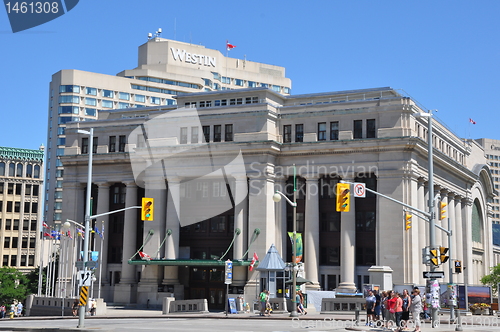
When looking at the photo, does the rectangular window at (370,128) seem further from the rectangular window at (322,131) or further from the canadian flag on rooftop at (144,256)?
the canadian flag on rooftop at (144,256)

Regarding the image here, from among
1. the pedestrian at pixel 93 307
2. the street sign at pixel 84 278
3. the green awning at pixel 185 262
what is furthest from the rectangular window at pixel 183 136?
the street sign at pixel 84 278

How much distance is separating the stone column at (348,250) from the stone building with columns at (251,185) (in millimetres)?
111

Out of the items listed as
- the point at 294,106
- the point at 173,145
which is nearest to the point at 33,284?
the point at 173,145

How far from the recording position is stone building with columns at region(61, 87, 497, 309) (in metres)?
69.1

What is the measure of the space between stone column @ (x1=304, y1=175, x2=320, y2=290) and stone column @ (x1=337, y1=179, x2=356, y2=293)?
Result: 106 inches

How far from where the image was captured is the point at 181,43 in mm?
154000

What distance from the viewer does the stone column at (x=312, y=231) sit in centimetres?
7044

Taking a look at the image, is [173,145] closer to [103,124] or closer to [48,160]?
[103,124]

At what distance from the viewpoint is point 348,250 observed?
69.1 metres

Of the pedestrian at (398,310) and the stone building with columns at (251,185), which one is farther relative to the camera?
the stone building with columns at (251,185)

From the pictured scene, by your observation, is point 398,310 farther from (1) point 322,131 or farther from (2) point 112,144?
(2) point 112,144

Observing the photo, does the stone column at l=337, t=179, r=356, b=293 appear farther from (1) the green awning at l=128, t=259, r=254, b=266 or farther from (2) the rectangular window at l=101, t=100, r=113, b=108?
(2) the rectangular window at l=101, t=100, r=113, b=108

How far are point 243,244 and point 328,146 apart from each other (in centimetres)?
1345

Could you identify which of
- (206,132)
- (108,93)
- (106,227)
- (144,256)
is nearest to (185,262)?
(144,256)
